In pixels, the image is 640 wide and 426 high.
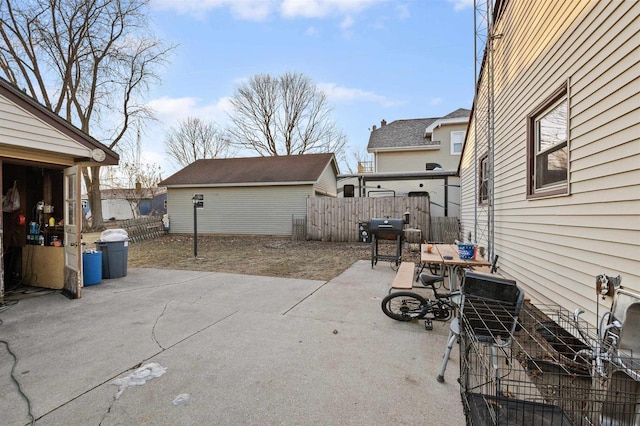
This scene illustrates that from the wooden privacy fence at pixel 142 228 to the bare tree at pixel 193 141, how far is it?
52.3 feet

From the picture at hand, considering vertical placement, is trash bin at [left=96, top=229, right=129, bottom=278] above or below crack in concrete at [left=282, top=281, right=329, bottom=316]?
above

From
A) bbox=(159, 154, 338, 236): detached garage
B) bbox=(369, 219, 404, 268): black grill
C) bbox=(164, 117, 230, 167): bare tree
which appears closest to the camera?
bbox=(369, 219, 404, 268): black grill

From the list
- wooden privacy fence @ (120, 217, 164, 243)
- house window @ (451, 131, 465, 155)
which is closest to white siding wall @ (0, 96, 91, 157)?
wooden privacy fence @ (120, 217, 164, 243)

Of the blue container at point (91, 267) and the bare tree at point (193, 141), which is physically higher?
the bare tree at point (193, 141)

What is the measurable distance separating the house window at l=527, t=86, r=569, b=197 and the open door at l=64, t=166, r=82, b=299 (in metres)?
7.37

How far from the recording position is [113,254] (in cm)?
698

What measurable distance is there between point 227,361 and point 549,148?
4956 millimetres

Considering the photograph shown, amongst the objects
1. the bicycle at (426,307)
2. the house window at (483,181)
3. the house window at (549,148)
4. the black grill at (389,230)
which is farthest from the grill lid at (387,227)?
the bicycle at (426,307)

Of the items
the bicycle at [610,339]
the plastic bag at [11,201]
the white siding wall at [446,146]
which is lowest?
the bicycle at [610,339]

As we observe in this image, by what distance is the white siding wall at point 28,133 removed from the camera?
4.41 m

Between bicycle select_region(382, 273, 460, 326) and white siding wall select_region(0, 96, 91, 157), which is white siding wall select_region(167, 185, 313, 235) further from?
bicycle select_region(382, 273, 460, 326)

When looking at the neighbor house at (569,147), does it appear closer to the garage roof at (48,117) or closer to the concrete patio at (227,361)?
the concrete patio at (227,361)

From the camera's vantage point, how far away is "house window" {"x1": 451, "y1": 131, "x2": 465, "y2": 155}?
19188 millimetres

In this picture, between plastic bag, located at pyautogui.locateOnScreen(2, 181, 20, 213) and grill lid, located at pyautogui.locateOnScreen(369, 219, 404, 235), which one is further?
grill lid, located at pyautogui.locateOnScreen(369, 219, 404, 235)
